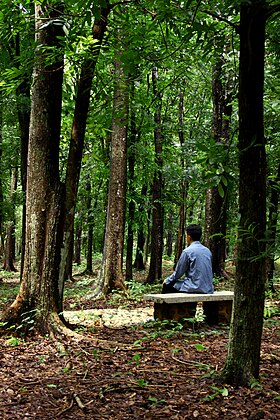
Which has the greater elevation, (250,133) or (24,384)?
(250,133)

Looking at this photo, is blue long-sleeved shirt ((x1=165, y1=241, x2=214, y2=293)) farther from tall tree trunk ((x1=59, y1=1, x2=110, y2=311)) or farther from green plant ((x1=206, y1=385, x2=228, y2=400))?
green plant ((x1=206, y1=385, x2=228, y2=400))

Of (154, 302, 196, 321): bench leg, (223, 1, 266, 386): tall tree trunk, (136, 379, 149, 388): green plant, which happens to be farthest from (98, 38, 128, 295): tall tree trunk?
(223, 1, 266, 386): tall tree trunk

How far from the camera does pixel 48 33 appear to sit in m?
6.23

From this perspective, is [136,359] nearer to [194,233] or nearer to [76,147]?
[194,233]

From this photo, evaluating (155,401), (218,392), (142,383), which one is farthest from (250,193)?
(142,383)

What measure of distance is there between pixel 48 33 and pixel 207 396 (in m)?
5.17

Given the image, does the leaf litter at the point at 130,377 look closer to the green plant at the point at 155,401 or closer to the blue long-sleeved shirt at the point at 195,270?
the green plant at the point at 155,401

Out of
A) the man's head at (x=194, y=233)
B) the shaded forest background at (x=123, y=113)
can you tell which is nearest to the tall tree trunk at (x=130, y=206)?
the shaded forest background at (x=123, y=113)

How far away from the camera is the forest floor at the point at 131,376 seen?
3.53 metres

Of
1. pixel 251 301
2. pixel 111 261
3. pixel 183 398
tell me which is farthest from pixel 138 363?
pixel 111 261

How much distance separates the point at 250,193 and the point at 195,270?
3.71 metres

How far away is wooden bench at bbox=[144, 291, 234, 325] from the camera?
657cm

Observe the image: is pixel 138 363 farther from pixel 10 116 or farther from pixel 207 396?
pixel 10 116

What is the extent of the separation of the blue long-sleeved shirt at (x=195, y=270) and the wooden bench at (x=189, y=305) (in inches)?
6.8
